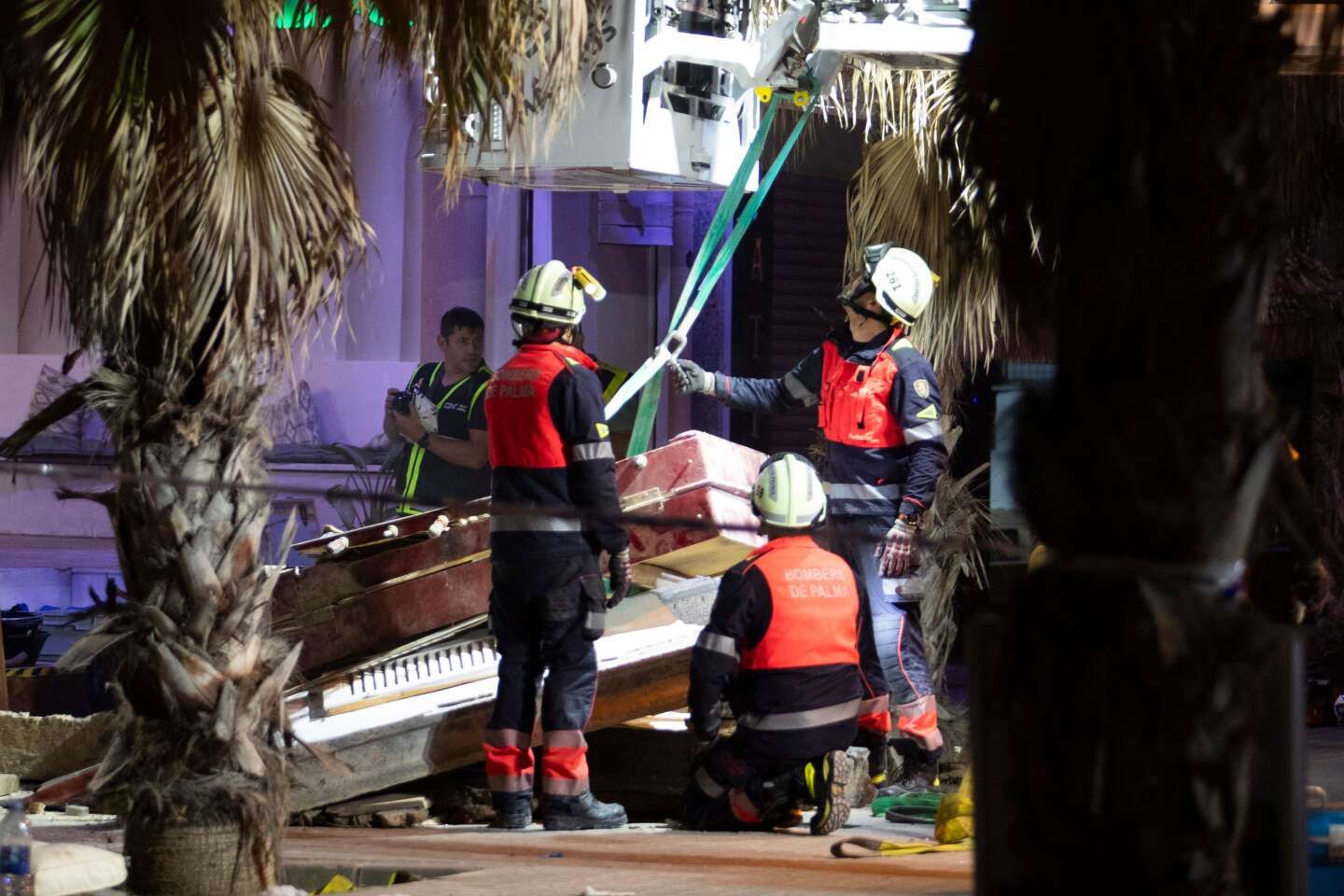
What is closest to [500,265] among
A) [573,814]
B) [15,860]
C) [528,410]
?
[528,410]

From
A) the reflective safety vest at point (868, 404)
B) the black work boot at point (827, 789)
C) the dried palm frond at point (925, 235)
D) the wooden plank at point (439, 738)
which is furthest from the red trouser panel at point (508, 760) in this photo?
the dried palm frond at point (925, 235)

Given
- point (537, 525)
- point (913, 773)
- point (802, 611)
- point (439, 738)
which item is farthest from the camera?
point (913, 773)

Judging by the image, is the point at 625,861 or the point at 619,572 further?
the point at 619,572

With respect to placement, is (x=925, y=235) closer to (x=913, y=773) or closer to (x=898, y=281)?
(x=898, y=281)

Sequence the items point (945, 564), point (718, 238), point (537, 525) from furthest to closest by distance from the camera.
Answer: point (945, 564) < point (718, 238) < point (537, 525)

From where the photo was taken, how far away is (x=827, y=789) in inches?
253

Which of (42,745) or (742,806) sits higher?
(742,806)

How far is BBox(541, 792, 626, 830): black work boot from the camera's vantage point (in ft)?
22.0

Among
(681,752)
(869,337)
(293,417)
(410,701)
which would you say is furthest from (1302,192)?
(293,417)

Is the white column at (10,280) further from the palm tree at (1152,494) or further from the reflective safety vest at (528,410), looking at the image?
the palm tree at (1152,494)

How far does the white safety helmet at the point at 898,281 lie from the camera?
7.67 m

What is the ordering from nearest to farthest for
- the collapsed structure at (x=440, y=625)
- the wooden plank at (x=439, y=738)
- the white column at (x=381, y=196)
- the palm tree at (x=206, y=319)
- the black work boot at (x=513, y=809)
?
the palm tree at (x=206, y=319), the black work boot at (x=513, y=809), the wooden plank at (x=439, y=738), the collapsed structure at (x=440, y=625), the white column at (x=381, y=196)

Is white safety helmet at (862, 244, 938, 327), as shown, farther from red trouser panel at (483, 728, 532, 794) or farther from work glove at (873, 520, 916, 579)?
red trouser panel at (483, 728, 532, 794)

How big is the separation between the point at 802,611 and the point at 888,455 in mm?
1366
